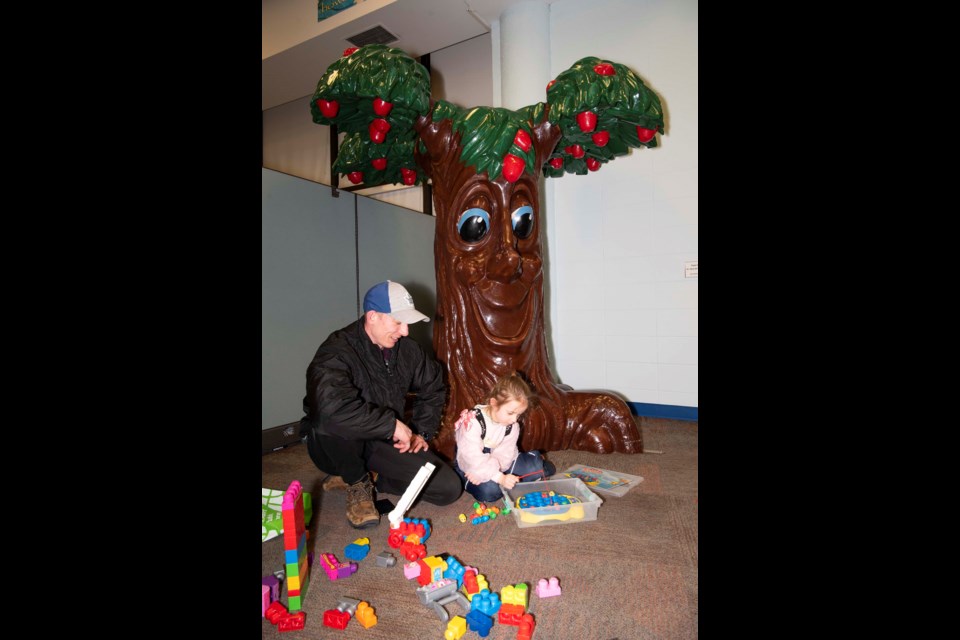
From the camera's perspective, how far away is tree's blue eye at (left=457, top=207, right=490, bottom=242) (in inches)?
94.1

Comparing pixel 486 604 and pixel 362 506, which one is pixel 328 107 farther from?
pixel 486 604

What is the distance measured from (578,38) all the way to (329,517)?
12.3 ft

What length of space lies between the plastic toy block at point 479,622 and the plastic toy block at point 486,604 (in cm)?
3

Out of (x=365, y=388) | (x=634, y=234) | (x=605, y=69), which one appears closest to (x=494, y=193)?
(x=605, y=69)

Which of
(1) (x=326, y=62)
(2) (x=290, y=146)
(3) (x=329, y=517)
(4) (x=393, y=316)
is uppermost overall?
(1) (x=326, y=62)

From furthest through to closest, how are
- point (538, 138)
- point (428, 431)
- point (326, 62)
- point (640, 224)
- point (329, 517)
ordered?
point (326, 62), point (640, 224), point (538, 138), point (428, 431), point (329, 517)

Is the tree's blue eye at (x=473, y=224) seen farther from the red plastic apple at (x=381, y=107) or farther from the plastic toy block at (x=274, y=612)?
the plastic toy block at (x=274, y=612)

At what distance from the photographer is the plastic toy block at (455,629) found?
3.65 feet

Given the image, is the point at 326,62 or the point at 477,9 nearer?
the point at 477,9

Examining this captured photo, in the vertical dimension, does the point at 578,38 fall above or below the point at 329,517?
above

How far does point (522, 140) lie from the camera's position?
7.64 feet

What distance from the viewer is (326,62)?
16.0ft

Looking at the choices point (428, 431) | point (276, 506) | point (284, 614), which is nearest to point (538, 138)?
point (428, 431)

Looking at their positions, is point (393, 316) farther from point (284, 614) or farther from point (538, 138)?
point (538, 138)
